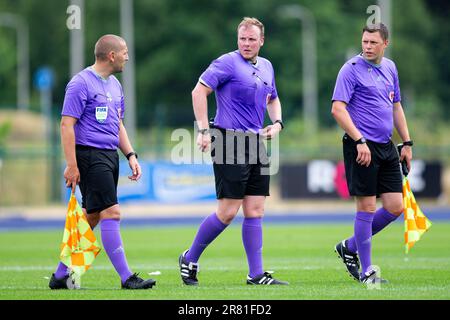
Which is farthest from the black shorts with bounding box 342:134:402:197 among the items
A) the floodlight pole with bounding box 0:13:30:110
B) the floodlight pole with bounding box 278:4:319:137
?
the floodlight pole with bounding box 0:13:30:110

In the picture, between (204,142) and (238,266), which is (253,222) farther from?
(238,266)

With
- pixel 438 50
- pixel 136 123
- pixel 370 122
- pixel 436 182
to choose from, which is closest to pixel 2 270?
pixel 370 122

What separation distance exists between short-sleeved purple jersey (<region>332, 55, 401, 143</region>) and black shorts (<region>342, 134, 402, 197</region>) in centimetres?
12

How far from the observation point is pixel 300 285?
360 inches

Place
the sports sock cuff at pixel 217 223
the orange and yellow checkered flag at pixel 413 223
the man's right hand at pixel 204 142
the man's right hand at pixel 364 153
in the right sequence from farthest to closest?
the orange and yellow checkered flag at pixel 413 223, the sports sock cuff at pixel 217 223, the man's right hand at pixel 364 153, the man's right hand at pixel 204 142

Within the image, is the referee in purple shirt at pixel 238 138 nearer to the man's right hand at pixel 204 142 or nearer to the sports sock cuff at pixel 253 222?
the sports sock cuff at pixel 253 222

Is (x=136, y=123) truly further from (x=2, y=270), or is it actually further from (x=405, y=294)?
(x=405, y=294)

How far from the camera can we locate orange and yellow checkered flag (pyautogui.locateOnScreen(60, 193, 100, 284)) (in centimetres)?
874

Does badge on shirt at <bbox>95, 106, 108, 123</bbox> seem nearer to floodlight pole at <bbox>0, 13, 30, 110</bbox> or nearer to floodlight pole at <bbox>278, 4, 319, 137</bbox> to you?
floodlight pole at <bbox>278, 4, 319, 137</bbox>

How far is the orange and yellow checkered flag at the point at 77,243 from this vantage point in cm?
874

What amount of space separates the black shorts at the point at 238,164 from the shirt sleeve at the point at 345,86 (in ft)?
2.77

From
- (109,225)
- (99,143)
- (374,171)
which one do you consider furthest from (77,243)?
(374,171)

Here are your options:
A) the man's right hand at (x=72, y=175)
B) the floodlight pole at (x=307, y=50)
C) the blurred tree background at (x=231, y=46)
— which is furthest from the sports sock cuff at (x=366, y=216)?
the blurred tree background at (x=231, y=46)
